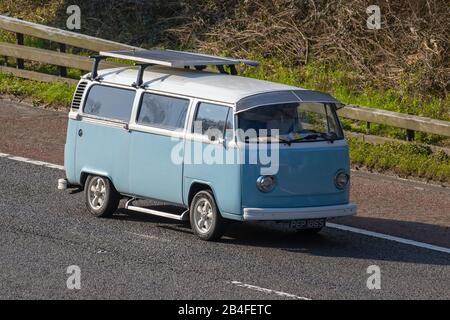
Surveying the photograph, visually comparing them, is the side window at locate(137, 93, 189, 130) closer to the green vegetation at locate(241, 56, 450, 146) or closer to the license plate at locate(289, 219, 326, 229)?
the license plate at locate(289, 219, 326, 229)

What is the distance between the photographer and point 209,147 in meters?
14.2

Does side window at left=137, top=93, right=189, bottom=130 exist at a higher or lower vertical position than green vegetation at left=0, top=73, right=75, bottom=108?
higher

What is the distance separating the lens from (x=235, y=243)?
1435cm

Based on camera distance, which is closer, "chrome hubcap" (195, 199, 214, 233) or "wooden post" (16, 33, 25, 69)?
→ "chrome hubcap" (195, 199, 214, 233)

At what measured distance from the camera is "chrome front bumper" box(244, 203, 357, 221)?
13.8 metres

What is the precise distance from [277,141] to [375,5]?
31.7ft

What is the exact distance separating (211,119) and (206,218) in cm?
113

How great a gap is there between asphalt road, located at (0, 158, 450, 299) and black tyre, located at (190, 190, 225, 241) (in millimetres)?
142

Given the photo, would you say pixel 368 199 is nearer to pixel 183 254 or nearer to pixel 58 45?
pixel 183 254

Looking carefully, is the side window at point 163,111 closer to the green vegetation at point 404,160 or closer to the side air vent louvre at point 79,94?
the side air vent louvre at point 79,94

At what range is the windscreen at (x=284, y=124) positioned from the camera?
1404cm

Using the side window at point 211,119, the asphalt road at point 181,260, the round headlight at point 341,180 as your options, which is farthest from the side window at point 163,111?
the round headlight at point 341,180

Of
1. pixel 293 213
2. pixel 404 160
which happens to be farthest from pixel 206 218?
pixel 404 160

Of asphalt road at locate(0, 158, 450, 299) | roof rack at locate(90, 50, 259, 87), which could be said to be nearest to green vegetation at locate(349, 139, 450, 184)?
asphalt road at locate(0, 158, 450, 299)
